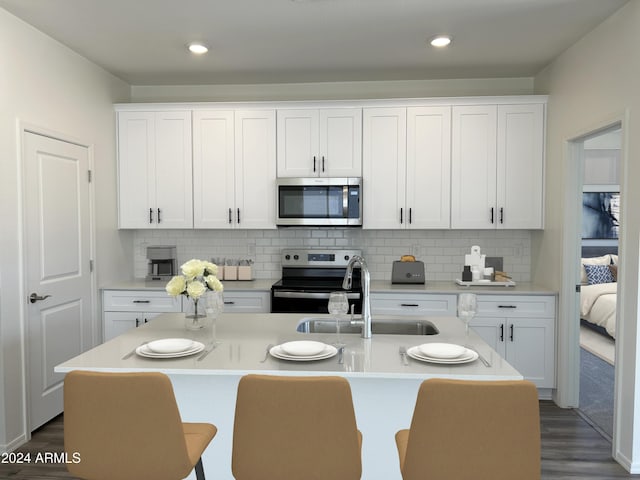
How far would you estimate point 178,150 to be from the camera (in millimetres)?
4516

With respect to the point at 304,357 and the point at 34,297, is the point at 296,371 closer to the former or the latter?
the point at 304,357

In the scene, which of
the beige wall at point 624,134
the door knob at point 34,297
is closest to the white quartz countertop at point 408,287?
the beige wall at point 624,134

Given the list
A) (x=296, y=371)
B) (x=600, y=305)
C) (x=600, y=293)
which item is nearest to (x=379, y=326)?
(x=296, y=371)

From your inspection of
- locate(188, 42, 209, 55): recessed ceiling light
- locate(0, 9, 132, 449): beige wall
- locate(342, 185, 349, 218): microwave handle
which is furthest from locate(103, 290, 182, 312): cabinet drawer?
locate(188, 42, 209, 55): recessed ceiling light

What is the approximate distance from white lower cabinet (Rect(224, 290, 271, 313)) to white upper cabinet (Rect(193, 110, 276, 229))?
0.62 metres

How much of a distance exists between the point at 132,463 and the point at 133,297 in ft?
9.16

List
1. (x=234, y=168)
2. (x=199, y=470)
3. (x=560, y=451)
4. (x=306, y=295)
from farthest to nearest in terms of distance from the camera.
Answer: (x=234, y=168) < (x=306, y=295) < (x=560, y=451) < (x=199, y=470)

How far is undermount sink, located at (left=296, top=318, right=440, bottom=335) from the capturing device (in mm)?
2781

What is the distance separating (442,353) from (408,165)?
257 cm

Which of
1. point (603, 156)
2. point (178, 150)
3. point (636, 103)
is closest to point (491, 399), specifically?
point (636, 103)

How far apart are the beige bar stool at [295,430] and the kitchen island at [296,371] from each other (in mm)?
330

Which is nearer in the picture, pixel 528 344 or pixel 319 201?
pixel 528 344

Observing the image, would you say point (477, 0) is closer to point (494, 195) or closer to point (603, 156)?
point (494, 195)

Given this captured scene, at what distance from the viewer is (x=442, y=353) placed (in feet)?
6.77
